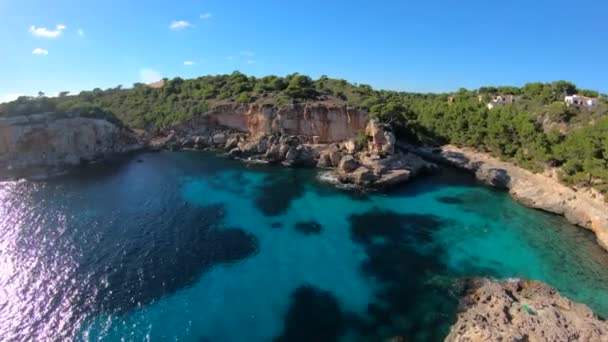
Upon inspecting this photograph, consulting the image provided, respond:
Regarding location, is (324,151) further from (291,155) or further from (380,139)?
(380,139)

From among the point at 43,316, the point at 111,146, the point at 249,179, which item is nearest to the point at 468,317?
the point at 43,316

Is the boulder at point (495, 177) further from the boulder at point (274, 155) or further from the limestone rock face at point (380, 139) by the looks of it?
the boulder at point (274, 155)

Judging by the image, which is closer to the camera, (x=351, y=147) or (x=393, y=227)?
(x=393, y=227)

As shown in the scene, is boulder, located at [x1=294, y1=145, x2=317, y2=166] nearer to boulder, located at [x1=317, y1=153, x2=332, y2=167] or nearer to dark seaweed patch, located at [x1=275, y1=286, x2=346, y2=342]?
boulder, located at [x1=317, y1=153, x2=332, y2=167]

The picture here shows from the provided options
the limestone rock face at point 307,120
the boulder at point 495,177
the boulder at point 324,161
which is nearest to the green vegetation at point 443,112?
the limestone rock face at point 307,120

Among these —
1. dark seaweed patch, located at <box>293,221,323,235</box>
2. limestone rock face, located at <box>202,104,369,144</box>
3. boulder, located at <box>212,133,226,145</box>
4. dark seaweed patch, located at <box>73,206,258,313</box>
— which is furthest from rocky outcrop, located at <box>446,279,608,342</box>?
boulder, located at <box>212,133,226,145</box>

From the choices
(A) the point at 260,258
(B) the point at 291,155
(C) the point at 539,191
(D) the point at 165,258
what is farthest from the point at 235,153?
(C) the point at 539,191
